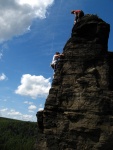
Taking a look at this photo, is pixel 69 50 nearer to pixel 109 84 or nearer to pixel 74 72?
pixel 74 72

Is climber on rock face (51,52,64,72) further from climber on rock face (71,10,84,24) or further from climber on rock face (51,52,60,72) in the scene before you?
climber on rock face (71,10,84,24)

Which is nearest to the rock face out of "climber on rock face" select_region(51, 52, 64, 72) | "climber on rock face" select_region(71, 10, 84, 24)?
"climber on rock face" select_region(51, 52, 64, 72)

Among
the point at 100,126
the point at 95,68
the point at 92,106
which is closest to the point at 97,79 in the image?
the point at 95,68

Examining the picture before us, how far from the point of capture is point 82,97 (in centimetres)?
2659

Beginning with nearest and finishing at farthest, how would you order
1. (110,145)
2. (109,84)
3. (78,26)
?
(110,145) < (109,84) < (78,26)

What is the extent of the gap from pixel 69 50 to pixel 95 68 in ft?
10.9

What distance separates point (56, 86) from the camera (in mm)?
28359

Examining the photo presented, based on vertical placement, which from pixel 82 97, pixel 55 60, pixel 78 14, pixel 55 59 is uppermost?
pixel 78 14

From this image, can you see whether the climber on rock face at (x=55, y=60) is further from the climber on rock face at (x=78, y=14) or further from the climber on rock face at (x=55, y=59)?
the climber on rock face at (x=78, y=14)

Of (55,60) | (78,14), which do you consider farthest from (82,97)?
(78,14)

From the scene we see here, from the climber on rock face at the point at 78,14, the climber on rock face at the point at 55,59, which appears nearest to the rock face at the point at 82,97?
the climber on rock face at the point at 55,59

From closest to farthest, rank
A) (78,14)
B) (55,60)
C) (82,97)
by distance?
(82,97), (55,60), (78,14)

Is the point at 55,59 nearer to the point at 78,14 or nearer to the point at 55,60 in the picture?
the point at 55,60

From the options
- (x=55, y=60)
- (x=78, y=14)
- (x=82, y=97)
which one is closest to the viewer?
(x=82, y=97)
